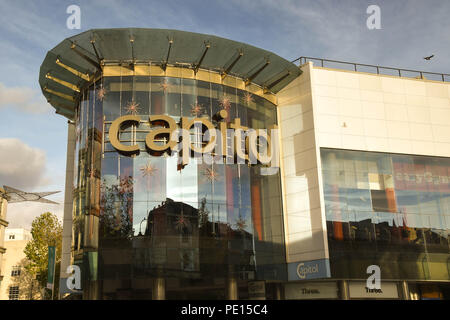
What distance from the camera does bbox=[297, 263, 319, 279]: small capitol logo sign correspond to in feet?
104

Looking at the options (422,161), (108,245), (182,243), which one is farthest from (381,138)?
(108,245)

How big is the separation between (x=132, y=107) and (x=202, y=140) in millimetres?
5037

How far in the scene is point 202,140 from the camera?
31359 millimetres

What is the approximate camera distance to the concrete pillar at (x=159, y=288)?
92.7ft

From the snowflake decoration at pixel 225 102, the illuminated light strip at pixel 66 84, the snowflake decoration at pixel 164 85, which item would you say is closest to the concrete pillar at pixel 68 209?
the illuminated light strip at pixel 66 84

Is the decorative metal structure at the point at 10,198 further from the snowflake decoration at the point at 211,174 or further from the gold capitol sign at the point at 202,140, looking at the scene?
the snowflake decoration at the point at 211,174

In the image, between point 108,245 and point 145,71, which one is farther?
point 145,71

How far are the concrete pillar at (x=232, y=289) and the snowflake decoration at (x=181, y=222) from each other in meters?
4.47

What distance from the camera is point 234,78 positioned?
34062mm

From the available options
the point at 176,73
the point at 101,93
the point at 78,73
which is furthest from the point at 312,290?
Answer: the point at 78,73
